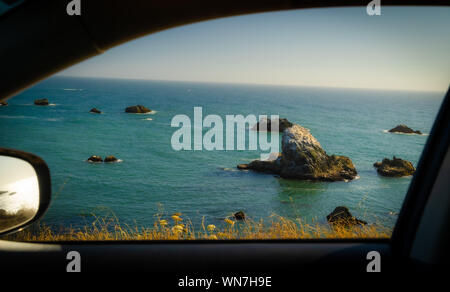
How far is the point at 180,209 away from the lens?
1532 inches

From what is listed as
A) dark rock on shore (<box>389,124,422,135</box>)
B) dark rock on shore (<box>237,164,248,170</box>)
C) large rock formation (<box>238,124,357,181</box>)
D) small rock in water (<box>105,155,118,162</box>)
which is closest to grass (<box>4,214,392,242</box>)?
large rock formation (<box>238,124,357,181</box>)

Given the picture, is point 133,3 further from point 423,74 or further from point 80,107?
point 423,74

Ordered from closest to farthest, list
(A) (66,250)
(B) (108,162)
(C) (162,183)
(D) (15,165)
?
(D) (15,165) < (A) (66,250) < (C) (162,183) < (B) (108,162)

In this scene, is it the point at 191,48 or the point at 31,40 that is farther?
the point at 191,48

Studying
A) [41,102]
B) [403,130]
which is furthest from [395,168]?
[41,102]

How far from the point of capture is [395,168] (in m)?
45.7

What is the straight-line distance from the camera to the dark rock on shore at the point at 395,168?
44344 millimetres

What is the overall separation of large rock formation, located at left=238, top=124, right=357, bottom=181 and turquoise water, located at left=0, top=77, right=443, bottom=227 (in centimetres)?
112

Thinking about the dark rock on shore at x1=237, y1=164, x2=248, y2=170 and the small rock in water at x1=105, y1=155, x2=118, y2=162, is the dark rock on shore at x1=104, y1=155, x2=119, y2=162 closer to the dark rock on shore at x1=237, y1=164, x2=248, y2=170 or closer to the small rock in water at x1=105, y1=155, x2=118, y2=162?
the small rock in water at x1=105, y1=155, x2=118, y2=162

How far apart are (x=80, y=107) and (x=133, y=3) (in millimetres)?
89767

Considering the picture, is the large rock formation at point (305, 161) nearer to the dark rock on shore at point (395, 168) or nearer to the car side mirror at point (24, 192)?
the dark rock on shore at point (395, 168)

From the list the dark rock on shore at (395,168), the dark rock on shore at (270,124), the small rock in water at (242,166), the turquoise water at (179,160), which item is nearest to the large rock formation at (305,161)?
the turquoise water at (179,160)

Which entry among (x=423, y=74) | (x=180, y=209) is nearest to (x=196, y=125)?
(x=180, y=209)

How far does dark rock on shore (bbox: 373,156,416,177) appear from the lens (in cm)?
4434
